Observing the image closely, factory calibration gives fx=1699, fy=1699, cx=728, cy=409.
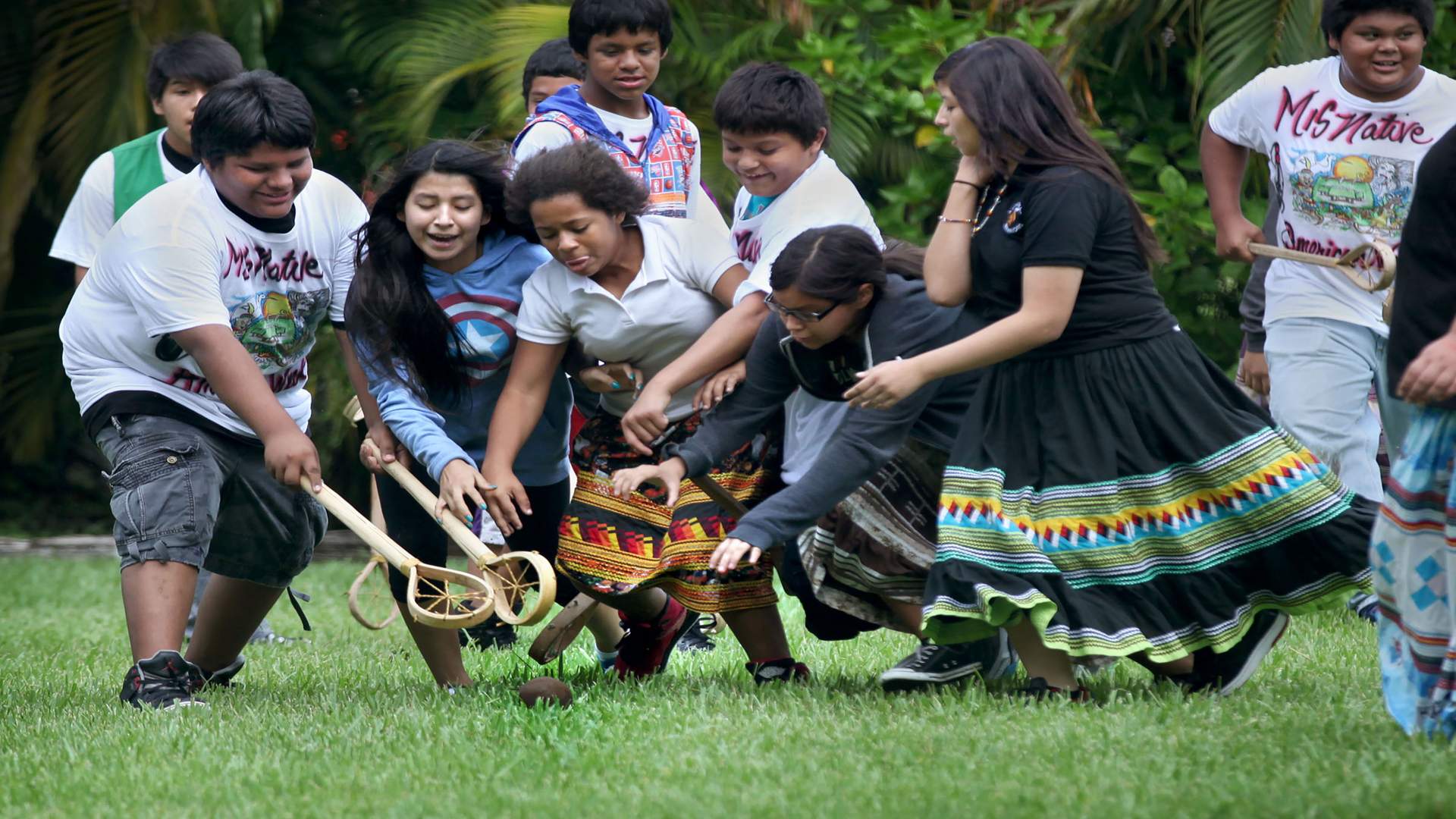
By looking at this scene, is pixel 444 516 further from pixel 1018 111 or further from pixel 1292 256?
pixel 1292 256

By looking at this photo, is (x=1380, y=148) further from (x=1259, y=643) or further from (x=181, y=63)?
(x=181, y=63)

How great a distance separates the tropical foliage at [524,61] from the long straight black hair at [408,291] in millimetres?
4087

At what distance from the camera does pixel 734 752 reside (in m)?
3.57

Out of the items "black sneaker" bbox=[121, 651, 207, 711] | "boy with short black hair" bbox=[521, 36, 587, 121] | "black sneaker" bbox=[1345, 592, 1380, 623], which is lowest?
"black sneaker" bbox=[1345, 592, 1380, 623]

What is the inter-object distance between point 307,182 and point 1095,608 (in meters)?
2.47

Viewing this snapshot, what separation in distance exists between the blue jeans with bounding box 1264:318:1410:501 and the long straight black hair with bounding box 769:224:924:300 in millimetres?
1651

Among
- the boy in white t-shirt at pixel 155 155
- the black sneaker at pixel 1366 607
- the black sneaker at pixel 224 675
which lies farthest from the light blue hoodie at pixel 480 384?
the black sneaker at pixel 1366 607

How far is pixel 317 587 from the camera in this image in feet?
29.2

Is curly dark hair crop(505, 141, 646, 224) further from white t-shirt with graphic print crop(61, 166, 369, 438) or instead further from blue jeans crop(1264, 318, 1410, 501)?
blue jeans crop(1264, 318, 1410, 501)

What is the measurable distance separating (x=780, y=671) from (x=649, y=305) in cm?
107

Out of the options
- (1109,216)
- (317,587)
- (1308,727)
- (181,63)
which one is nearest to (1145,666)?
(1308,727)

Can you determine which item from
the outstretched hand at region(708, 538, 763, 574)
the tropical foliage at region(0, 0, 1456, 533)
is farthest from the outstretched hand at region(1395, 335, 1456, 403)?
the tropical foliage at region(0, 0, 1456, 533)

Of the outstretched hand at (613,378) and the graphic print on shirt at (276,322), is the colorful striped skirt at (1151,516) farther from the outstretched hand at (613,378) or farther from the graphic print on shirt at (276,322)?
the graphic print on shirt at (276,322)

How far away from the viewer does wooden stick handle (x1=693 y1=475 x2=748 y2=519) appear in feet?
14.5
